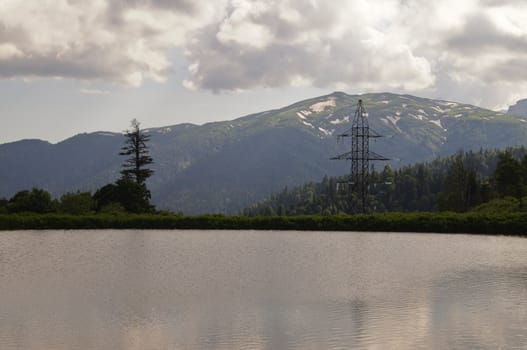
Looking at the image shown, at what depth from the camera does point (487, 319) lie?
3148 cm

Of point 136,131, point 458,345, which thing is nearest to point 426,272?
point 458,345

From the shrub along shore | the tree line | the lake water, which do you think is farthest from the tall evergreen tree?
the lake water

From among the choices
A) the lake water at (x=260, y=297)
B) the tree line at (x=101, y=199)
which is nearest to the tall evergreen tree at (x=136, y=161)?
the tree line at (x=101, y=199)

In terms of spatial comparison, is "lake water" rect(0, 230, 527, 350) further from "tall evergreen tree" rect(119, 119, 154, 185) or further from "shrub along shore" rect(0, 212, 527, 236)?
"tall evergreen tree" rect(119, 119, 154, 185)

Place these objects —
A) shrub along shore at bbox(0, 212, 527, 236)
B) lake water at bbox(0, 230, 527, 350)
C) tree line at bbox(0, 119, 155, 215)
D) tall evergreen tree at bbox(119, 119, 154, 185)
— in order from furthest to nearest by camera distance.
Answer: tall evergreen tree at bbox(119, 119, 154, 185)
tree line at bbox(0, 119, 155, 215)
shrub along shore at bbox(0, 212, 527, 236)
lake water at bbox(0, 230, 527, 350)

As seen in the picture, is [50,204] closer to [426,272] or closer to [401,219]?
[401,219]

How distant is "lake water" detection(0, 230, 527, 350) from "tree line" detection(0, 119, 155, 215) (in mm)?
40543

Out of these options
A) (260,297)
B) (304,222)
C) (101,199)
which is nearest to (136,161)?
(101,199)

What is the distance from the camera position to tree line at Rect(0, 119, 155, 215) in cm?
11081

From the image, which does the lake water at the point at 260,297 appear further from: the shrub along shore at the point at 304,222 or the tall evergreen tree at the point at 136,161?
the tall evergreen tree at the point at 136,161

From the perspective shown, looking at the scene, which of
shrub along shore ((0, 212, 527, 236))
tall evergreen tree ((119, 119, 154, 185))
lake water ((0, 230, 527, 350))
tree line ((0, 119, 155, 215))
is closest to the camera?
lake water ((0, 230, 527, 350))

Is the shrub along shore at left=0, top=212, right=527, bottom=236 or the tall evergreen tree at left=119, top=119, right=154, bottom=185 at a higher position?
the tall evergreen tree at left=119, top=119, right=154, bottom=185

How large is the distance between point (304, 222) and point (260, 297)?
7122 cm

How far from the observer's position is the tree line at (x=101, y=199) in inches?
4363
